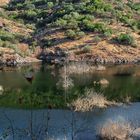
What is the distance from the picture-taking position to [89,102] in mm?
46000

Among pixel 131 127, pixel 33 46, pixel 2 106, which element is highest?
pixel 131 127

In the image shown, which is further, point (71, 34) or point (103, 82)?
point (71, 34)

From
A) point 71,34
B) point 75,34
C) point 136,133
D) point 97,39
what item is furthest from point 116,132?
point 75,34

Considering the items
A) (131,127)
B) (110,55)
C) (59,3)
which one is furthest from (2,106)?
(59,3)

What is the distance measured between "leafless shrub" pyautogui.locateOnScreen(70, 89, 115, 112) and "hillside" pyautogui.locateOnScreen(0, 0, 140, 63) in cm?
3740

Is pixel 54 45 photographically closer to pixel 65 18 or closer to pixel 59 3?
pixel 65 18

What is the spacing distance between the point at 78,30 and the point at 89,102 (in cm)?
5189

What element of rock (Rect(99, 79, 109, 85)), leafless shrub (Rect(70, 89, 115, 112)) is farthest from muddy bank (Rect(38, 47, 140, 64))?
leafless shrub (Rect(70, 89, 115, 112))

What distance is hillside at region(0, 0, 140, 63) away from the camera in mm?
88938

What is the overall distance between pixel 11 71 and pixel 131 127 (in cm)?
4070

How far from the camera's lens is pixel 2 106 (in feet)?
Result: 157

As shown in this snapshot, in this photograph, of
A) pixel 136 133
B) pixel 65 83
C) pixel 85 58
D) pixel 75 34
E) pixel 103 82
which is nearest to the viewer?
pixel 136 133

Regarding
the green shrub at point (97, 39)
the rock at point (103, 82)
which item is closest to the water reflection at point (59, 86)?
the rock at point (103, 82)

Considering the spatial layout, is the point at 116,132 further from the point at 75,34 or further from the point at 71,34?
the point at 75,34
